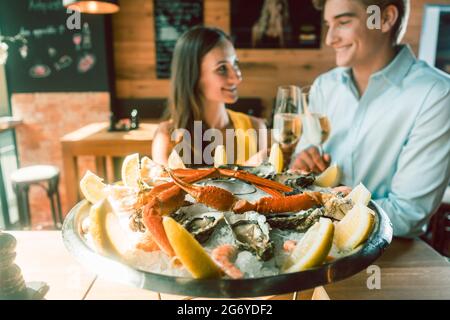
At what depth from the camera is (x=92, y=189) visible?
94 centimetres

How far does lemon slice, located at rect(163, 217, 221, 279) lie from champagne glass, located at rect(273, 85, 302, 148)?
0.96 m

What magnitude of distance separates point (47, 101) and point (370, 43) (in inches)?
173

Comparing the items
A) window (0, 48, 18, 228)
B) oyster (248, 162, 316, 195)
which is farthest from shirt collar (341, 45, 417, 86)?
window (0, 48, 18, 228)

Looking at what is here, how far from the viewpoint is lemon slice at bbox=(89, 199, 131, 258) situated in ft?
2.13

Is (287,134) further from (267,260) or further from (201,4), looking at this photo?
(201,4)

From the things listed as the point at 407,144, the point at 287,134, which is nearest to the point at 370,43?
the point at 407,144

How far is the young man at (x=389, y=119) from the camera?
1.61 meters

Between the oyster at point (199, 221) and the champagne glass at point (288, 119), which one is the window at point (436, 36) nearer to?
the champagne glass at point (288, 119)

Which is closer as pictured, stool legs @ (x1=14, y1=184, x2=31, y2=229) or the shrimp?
the shrimp

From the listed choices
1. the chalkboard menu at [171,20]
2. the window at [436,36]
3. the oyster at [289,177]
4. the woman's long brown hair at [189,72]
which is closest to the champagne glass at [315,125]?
the oyster at [289,177]

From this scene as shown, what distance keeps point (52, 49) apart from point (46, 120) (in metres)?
0.95

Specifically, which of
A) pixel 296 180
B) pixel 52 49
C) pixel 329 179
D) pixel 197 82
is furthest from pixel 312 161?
pixel 52 49

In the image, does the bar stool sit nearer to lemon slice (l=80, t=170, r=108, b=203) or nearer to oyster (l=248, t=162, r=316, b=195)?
lemon slice (l=80, t=170, r=108, b=203)

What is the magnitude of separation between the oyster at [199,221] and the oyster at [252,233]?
0.03 meters
